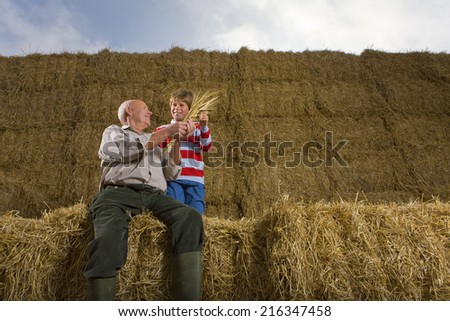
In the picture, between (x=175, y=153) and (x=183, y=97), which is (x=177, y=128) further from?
(x=183, y=97)

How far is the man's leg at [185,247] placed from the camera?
1.92m

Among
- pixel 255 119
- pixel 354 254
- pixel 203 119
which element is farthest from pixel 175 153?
pixel 255 119

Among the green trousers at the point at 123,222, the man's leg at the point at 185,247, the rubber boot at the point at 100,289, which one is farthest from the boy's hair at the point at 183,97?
the rubber boot at the point at 100,289

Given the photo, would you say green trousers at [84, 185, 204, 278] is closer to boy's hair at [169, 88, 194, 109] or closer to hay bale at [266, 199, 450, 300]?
hay bale at [266, 199, 450, 300]

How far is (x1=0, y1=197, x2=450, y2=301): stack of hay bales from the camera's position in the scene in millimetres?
2000

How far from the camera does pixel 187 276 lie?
1.93 m

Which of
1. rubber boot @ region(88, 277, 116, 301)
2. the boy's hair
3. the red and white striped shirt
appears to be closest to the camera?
rubber boot @ region(88, 277, 116, 301)

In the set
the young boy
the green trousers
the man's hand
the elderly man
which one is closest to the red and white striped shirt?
the young boy

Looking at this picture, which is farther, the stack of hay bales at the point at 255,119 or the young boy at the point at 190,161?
the stack of hay bales at the point at 255,119

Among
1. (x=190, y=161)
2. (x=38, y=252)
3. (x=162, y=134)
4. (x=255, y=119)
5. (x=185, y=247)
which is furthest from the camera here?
(x=255, y=119)

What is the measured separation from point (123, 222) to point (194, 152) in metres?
1.24

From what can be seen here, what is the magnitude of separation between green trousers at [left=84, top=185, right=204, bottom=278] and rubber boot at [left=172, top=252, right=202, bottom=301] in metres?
0.04

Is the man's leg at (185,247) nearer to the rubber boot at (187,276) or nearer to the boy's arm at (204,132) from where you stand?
the rubber boot at (187,276)

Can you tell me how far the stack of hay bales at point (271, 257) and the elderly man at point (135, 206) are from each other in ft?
0.43
